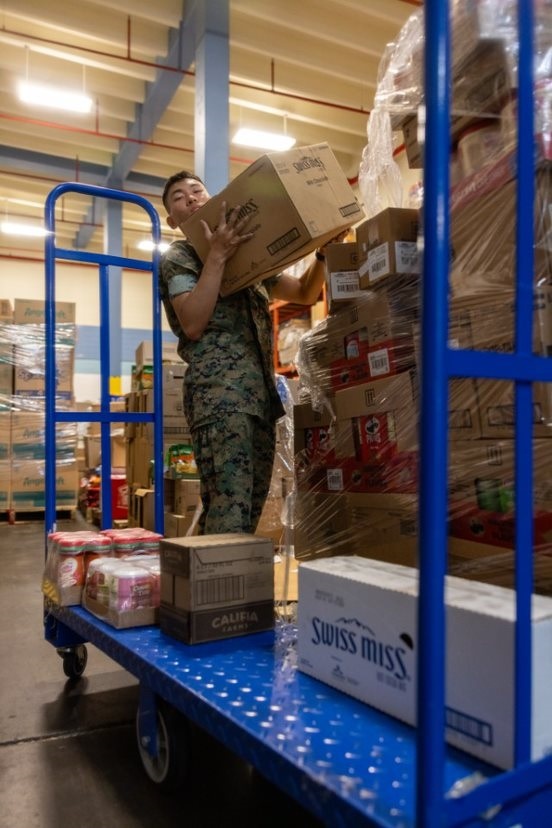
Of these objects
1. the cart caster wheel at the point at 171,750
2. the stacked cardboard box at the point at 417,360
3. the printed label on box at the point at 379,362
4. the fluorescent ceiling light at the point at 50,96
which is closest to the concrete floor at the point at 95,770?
the cart caster wheel at the point at 171,750

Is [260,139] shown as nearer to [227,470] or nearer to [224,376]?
[224,376]

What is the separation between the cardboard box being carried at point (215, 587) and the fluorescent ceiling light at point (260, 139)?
581cm

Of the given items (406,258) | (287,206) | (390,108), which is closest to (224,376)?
(287,206)

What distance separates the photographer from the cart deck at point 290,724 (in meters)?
0.90

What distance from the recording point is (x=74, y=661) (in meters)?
2.35

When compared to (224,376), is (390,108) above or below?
above

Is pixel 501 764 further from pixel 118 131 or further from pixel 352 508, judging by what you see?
pixel 118 131

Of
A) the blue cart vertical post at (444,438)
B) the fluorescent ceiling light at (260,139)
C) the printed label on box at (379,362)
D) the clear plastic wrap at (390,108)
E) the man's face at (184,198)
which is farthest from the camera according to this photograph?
the fluorescent ceiling light at (260,139)

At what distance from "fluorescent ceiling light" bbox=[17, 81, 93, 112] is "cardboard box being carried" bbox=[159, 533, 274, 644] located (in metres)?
5.71

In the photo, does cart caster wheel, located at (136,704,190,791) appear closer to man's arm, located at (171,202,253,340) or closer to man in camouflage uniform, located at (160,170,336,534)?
man in camouflage uniform, located at (160,170,336,534)

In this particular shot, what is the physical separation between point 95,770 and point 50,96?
6.04 meters

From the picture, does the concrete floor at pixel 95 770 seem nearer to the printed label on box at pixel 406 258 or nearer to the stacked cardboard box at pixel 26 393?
the printed label on box at pixel 406 258

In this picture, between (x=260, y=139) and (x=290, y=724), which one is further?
(x=260, y=139)

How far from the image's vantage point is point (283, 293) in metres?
2.48
